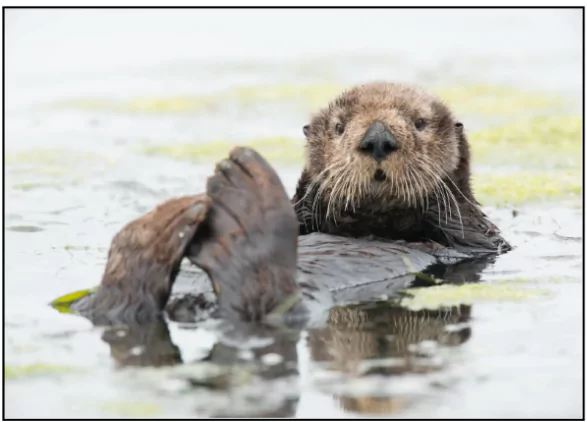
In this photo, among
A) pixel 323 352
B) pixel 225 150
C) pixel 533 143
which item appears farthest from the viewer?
pixel 225 150

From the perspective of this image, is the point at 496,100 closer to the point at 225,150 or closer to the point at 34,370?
the point at 225,150

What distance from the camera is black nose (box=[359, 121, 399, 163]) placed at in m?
5.20

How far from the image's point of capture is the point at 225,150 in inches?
442

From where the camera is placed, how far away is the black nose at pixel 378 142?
5.20 meters

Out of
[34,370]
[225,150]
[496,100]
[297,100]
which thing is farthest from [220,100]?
[34,370]

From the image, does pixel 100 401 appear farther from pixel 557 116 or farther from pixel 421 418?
pixel 557 116

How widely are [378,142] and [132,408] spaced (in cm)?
222

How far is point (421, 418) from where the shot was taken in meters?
3.44

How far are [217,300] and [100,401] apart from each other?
0.96 meters

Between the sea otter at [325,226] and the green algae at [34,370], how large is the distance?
0.52 metres

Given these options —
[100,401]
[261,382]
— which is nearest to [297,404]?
[261,382]

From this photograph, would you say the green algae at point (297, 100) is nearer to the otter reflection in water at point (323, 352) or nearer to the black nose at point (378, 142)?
the black nose at point (378, 142)

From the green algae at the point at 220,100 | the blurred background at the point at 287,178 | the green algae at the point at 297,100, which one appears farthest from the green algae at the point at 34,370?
the green algae at the point at 220,100

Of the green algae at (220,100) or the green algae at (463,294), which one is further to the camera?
the green algae at (220,100)
